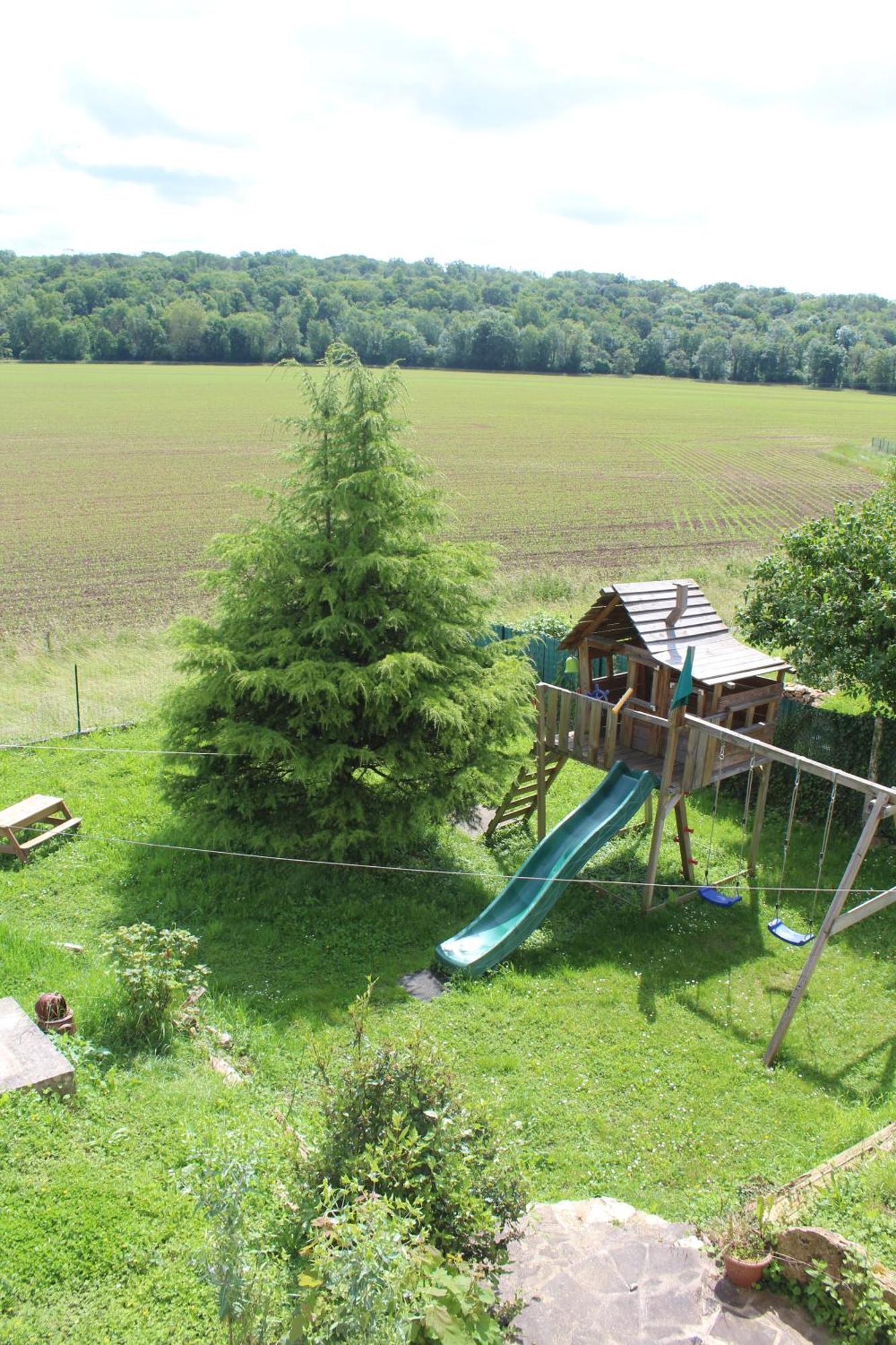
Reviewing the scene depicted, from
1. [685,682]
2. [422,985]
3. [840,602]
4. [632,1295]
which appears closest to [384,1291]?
[632,1295]

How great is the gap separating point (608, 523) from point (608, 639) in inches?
1114

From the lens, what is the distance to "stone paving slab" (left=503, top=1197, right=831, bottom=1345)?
601cm

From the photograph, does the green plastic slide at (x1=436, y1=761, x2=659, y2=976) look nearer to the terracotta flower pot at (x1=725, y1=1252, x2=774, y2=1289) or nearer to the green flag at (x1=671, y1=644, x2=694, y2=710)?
the green flag at (x1=671, y1=644, x2=694, y2=710)

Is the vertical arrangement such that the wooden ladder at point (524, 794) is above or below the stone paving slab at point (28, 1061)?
below

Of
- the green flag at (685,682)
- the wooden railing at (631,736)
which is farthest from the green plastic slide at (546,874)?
the green flag at (685,682)

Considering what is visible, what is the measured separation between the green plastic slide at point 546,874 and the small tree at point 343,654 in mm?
1274

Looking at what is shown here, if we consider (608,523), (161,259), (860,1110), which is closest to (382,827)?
(860,1110)

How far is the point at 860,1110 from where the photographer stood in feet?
30.6

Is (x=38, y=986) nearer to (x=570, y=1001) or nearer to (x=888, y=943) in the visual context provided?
(x=570, y=1001)

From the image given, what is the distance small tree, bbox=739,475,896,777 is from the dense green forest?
3376 inches

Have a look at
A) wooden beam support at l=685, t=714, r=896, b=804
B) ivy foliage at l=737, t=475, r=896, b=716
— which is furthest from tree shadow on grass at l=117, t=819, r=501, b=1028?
ivy foliage at l=737, t=475, r=896, b=716

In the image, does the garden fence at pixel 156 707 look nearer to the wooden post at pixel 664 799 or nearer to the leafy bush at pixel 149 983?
the wooden post at pixel 664 799

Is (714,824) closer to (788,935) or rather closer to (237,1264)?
(788,935)

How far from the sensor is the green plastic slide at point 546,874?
11.7m
